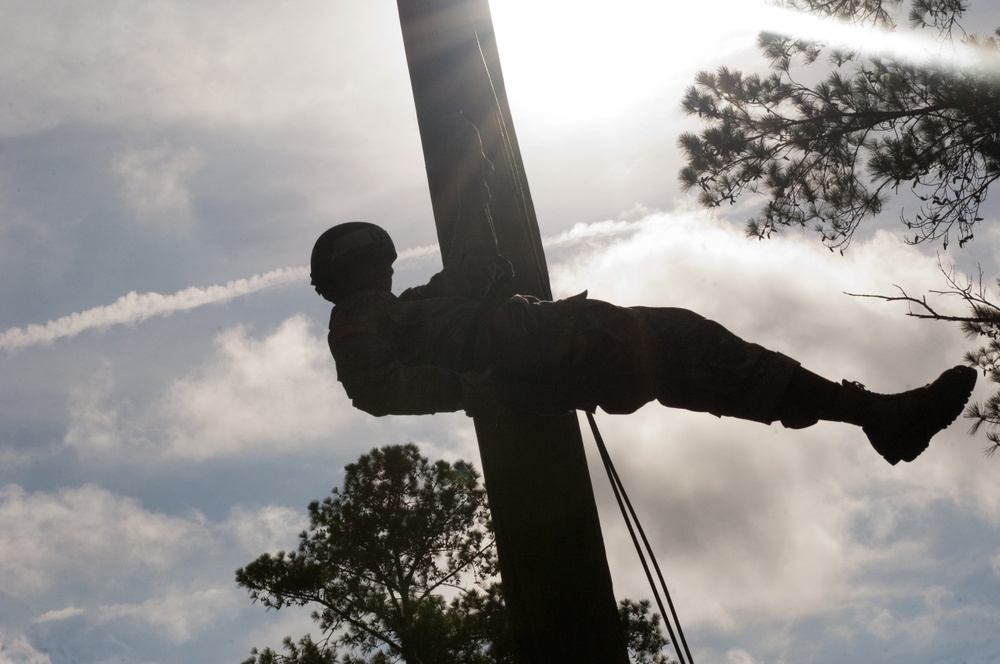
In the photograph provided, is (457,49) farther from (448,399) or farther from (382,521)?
(382,521)

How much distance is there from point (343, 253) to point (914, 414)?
212 cm

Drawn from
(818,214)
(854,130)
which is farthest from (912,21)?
(818,214)

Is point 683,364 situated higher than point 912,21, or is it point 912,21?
point 912,21

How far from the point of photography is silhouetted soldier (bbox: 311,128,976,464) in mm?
2961

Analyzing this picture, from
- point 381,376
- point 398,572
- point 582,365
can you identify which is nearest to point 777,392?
point 582,365

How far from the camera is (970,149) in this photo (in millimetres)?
6961

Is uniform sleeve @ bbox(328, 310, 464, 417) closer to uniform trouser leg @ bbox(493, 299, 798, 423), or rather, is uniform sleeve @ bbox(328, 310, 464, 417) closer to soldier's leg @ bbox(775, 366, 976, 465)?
uniform trouser leg @ bbox(493, 299, 798, 423)

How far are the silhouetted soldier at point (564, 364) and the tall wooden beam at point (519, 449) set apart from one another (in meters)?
0.15

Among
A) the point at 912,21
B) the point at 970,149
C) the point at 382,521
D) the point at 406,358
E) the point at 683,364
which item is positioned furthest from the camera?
the point at 382,521

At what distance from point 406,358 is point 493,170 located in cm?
76

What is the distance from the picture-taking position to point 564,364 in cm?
312

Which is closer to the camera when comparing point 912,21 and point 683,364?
point 683,364

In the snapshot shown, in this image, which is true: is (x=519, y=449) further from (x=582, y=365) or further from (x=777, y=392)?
(x=777, y=392)

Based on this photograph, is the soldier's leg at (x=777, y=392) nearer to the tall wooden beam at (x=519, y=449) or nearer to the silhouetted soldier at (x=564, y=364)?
the silhouetted soldier at (x=564, y=364)
